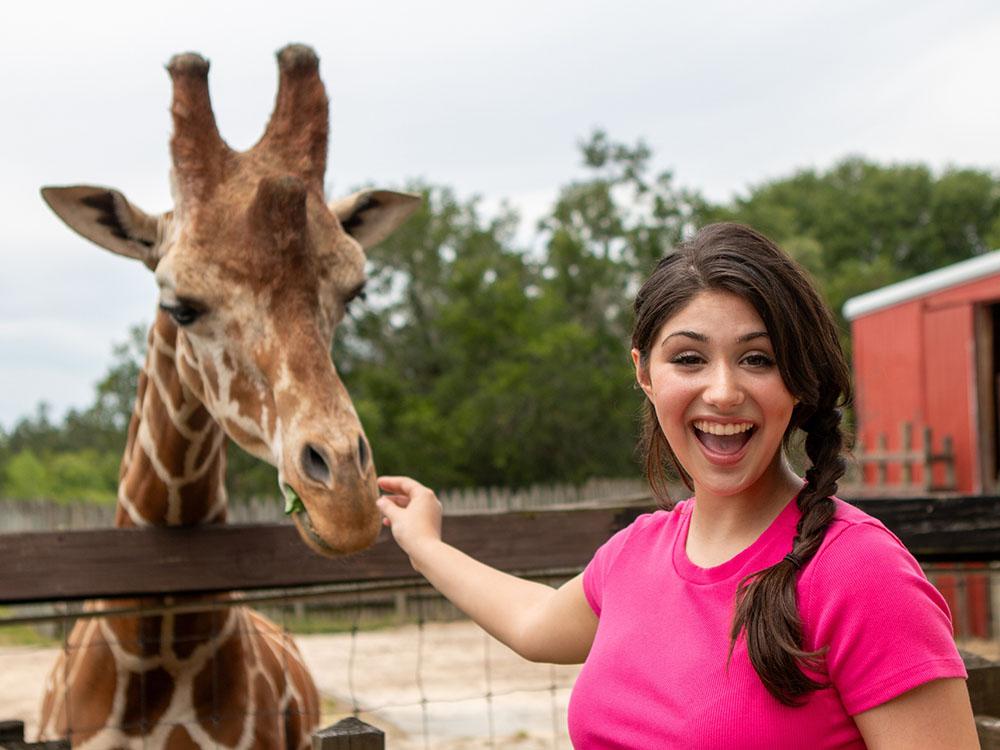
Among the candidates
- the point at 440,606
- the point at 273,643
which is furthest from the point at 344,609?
the point at 273,643

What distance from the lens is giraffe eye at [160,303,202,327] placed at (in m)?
3.01

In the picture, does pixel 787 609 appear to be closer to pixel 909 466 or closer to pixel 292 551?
pixel 292 551

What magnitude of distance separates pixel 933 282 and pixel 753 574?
13.5 metres

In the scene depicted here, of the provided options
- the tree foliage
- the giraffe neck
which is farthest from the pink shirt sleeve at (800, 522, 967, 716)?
the tree foliage

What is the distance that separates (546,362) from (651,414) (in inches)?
939

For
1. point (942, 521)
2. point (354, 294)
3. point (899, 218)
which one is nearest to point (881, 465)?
point (942, 521)

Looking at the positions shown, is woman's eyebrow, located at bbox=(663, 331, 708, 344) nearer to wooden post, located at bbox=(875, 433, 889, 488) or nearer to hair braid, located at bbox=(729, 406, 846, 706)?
hair braid, located at bbox=(729, 406, 846, 706)

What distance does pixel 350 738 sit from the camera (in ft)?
6.83

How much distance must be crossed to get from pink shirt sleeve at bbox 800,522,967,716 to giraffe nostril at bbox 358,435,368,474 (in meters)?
1.28

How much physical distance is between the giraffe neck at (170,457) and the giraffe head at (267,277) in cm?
9

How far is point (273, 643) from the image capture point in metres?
4.01

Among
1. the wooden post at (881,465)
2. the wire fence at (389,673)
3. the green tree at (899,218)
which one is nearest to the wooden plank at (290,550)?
the wire fence at (389,673)

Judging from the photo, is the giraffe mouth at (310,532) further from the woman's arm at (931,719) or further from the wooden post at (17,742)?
the woman's arm at (931,719)

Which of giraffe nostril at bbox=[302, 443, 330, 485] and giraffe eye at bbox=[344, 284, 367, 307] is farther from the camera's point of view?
giraffe eye at bbox=[344, 284, 367, 307]
